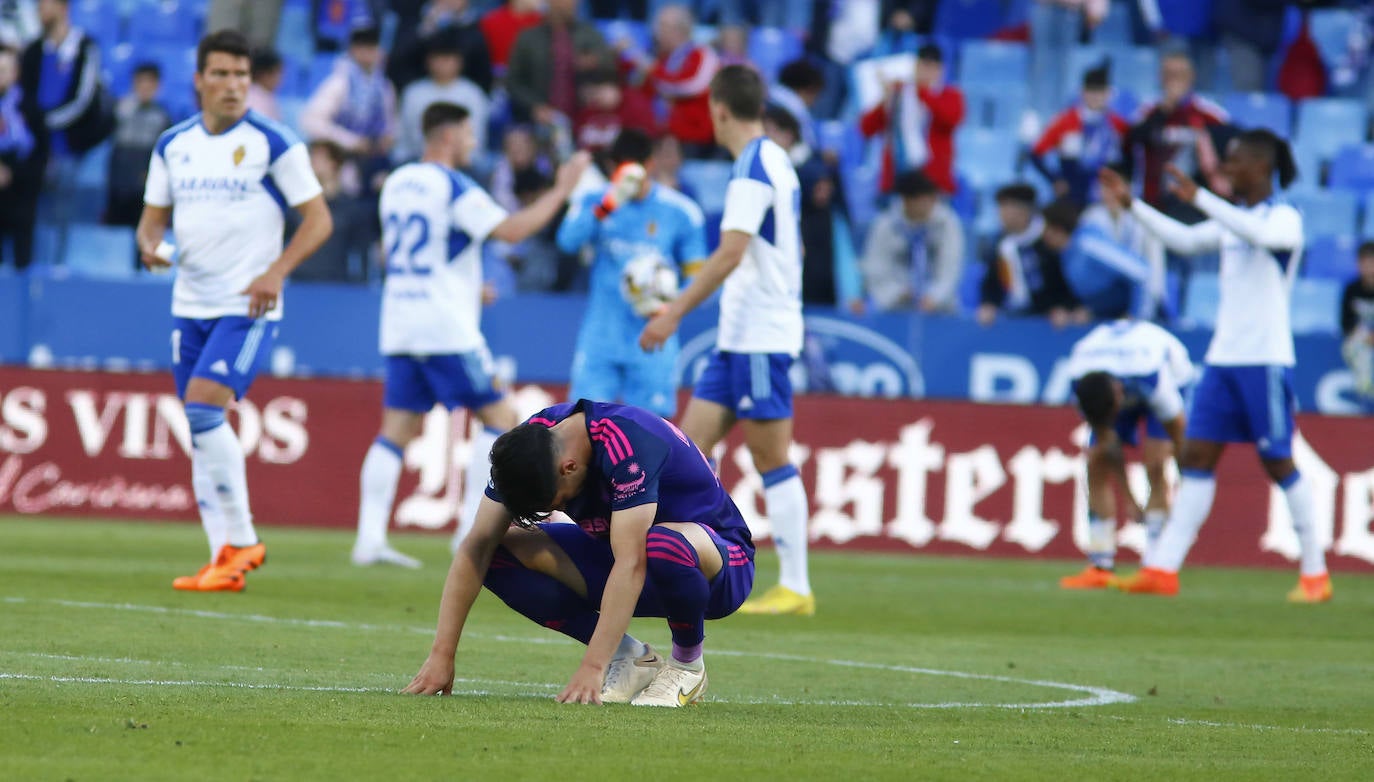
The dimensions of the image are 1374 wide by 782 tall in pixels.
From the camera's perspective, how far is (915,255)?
16.8m

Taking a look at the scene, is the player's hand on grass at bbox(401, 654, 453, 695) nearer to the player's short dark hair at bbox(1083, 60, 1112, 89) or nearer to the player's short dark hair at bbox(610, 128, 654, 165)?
the player's short dark hair at bbox(610, 128, 654, 165)

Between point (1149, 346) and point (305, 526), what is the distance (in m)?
6.45

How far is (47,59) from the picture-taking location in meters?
17.2

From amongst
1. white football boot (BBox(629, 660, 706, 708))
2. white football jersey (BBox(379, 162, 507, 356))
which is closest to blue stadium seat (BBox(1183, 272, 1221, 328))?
white football jersey (BBox(379, 162, 507, 356))

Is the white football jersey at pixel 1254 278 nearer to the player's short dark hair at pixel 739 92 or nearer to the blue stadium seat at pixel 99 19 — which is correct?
the player's short dark hair at pixel 739 92

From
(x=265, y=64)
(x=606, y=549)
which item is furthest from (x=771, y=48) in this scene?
(x=606, y=549)

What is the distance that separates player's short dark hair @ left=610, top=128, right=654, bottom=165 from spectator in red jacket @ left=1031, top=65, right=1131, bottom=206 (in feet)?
20.9

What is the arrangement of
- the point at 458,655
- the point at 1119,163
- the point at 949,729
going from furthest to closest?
the point at 1119,163 → the point at 458,655 → the point at 949,729

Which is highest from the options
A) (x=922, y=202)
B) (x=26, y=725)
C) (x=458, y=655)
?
(x=922, y=202)

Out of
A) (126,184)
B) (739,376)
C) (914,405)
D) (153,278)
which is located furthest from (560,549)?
(126,184)

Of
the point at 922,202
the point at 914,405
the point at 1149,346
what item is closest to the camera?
the point at 1149,346

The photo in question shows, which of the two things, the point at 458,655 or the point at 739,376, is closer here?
the point at 458,655

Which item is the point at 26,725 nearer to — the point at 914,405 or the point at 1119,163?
the point at 914,405

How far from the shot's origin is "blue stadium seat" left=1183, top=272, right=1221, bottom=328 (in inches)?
687
